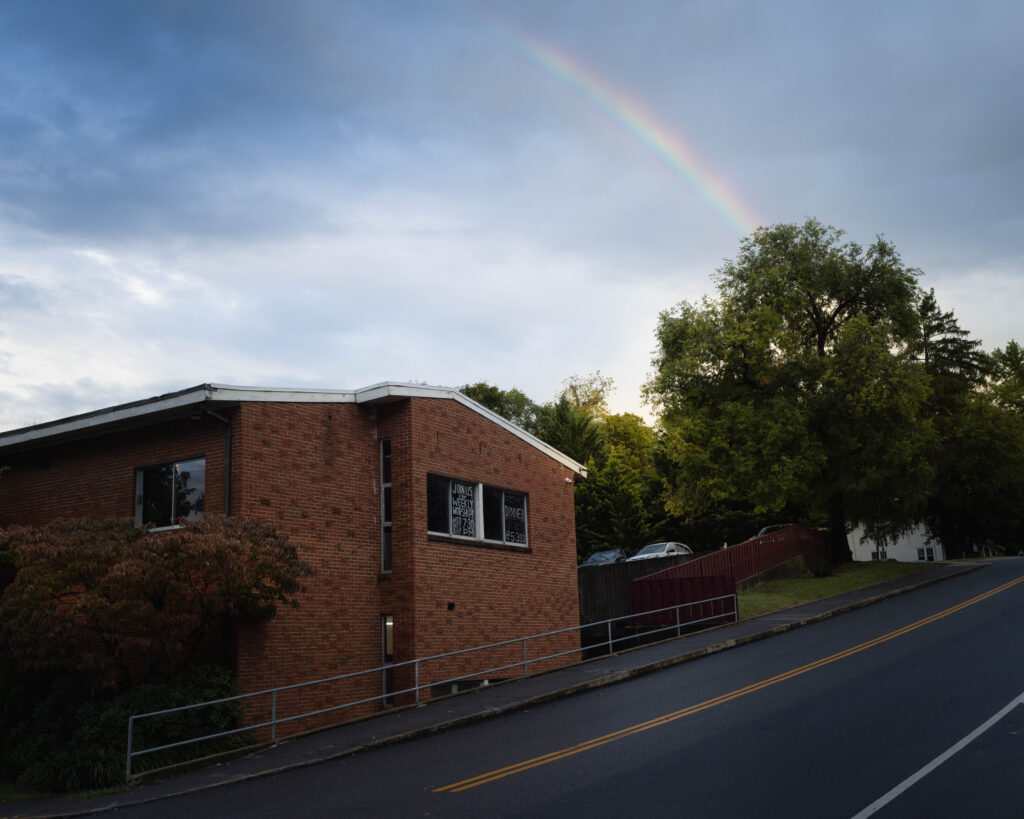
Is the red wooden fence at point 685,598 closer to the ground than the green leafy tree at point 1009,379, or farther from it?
closer to the ground

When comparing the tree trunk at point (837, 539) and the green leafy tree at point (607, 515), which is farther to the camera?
the green leafy tree at point (607, 515)

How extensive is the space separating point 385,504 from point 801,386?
800 inches

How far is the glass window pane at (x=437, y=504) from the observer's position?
20.1 meters

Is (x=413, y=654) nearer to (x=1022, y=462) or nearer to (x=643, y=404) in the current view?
(x=643, y=404)

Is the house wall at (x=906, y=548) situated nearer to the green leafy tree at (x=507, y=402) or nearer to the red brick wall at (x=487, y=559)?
the green leafy tree at (x=507, y=402)

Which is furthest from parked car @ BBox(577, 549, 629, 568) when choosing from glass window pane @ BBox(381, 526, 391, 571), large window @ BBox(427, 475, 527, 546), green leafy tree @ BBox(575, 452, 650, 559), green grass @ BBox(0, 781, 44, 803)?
green grass @ BBox(0, 781, 44, 803)

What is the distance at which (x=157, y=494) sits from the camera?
18688mm

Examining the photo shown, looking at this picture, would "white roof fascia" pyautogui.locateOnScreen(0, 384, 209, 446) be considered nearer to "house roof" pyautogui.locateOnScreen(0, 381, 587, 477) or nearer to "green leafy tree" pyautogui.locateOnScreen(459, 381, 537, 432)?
"house roof" pyautogui.locateOnScreen(0, 381, 587, 477)

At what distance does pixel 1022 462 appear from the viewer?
43.8 meters

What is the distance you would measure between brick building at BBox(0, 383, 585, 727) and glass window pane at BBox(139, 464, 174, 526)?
3 centimetres

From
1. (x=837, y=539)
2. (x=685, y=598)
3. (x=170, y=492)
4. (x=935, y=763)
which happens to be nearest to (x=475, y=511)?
(x=170, y=492)

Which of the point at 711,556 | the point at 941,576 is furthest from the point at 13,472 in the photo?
the point at 941,576

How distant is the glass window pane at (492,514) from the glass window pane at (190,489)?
22.1 ft

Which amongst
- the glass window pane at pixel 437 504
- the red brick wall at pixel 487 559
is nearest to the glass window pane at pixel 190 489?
the red brick wall at pixel 487 559
